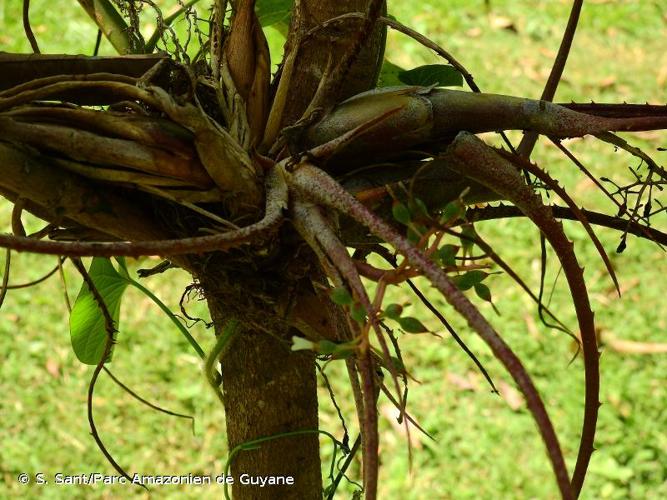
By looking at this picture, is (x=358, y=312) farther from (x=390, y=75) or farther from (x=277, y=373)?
(x=390, y=75)

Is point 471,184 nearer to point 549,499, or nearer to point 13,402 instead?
point 549,499

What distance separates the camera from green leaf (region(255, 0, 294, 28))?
81 cm

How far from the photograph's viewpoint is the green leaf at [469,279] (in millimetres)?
511

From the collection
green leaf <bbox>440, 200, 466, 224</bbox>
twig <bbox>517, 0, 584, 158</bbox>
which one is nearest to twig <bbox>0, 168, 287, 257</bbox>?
green leaf <bbox>440, 200, 466, 224</bbox>

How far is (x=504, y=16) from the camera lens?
2959 mm

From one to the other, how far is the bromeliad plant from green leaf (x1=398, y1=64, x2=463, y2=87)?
0.10 meters

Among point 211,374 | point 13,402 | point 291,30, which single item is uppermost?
point 13,402

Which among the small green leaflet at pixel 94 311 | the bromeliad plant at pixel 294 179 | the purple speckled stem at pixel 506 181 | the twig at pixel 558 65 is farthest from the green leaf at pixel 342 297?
the small green leaflet at pixel 94 311

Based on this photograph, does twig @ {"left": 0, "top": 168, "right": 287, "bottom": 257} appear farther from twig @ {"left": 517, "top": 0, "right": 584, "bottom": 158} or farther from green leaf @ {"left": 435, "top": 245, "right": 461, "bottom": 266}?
twig @ {"left": 517, "top": 0, "right": 584, "bottom": 158}

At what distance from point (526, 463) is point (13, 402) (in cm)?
113

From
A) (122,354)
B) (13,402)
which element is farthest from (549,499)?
(13,402)

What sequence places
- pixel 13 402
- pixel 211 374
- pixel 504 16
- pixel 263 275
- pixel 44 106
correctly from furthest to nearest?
pixel 504 16 → pixel 13 402 → pixel 211 374 → pixel 263 275 → pixel 44 106

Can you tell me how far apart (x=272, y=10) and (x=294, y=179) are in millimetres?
343

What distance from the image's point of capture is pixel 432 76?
771 mm
